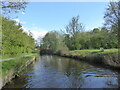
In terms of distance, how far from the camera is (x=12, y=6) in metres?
5.84

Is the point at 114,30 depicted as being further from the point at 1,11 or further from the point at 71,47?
the point at 71,47

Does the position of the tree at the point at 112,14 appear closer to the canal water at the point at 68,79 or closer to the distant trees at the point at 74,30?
the canal water at the point at 68,79

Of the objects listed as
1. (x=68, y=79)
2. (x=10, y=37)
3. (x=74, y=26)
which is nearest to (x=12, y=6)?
(x=10, y=37)

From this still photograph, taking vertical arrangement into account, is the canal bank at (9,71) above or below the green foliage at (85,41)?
below

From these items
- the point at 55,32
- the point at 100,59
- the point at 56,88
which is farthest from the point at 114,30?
the point at 55,32

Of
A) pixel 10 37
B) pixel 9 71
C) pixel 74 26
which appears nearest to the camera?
pixel 9 71

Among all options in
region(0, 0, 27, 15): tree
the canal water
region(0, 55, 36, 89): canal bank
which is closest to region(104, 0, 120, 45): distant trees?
the canal water

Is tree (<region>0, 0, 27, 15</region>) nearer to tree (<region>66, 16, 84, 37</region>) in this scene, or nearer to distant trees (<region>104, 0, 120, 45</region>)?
distant trees (<region>104, 0, 120, 45</region>)

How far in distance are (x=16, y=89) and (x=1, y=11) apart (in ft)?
14.5

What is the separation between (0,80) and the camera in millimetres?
5691

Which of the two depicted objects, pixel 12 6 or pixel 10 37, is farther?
pixel 10 37

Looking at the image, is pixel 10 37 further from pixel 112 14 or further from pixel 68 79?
pixel 112 14

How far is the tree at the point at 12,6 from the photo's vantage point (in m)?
5.76

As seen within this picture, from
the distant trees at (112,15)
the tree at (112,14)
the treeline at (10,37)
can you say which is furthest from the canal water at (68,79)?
the tree at (112,14)
